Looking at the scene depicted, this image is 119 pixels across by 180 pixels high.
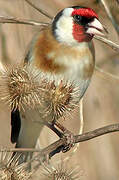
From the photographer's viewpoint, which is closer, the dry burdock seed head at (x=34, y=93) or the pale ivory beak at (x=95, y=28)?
the dry burdock seed head at (x=34, y=93)

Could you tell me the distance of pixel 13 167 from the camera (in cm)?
176

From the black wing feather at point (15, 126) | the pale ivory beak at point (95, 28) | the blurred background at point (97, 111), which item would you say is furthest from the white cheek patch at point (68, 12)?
the blurred background at point (97, 111)

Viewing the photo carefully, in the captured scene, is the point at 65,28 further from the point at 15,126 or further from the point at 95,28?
the point at 15,126

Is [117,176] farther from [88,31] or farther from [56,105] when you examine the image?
[56,105]

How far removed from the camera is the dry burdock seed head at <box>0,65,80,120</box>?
6.06 feet

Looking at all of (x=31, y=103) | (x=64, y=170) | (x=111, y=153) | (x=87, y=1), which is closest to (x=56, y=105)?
(x=31, y=103)

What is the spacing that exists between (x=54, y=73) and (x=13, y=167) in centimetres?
63

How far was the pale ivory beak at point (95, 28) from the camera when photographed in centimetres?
212

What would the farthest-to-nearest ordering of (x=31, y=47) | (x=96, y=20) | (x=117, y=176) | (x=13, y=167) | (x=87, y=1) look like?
(x=117, y=176) < (x=87, y=1) < (x=31, y=47) < (x=96, y=20) < (x=13, y=167)

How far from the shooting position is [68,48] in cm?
239

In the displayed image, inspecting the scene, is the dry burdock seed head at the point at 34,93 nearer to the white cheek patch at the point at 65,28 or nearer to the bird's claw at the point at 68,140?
the bird's claw at the point at 68,140

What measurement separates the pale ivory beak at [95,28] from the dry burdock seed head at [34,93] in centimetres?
36

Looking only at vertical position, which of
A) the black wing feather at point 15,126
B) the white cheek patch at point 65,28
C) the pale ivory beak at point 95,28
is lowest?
the black wing feather at point 15,126

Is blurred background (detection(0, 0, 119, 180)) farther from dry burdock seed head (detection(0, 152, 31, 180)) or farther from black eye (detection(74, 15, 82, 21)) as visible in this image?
dry burdock seed head (detection(0, 152, 31, 180))
